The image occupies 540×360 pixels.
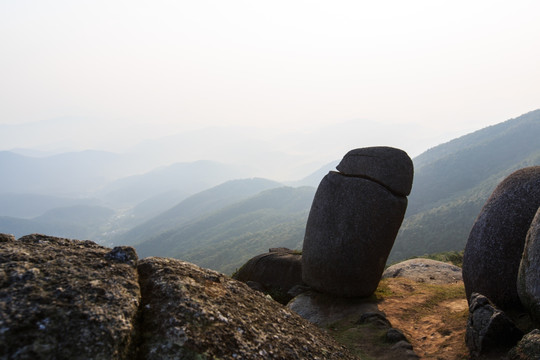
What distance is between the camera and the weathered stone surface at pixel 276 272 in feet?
72.3

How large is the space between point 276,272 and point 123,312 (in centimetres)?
1985

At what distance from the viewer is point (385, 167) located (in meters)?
18.5

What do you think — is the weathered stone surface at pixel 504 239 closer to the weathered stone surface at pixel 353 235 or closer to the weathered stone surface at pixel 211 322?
the weathered stone surface at pixel 353 235

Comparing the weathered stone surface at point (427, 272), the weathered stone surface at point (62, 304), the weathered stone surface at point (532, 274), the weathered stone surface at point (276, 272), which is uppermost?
the weathered stone surface at point (62, 304)

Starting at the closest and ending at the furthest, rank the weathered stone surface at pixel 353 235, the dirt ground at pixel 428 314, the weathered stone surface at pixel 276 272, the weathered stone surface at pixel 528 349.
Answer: the weathered stone surface at pixel 528 349
the dirt ground at pixel 428 314
the weathered stone surface at pixel 353 235
the weathered stone surface at pixel 276 272

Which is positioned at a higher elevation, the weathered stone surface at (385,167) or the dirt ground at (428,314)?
the weathered stone surface at (385,167)

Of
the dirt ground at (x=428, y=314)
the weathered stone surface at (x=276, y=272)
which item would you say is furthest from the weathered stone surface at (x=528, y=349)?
the weathered stone surface at (x=276, y=272)

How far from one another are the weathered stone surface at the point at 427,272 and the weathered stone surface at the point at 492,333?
12706 mm

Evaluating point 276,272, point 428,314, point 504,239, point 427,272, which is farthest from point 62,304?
point 427,272

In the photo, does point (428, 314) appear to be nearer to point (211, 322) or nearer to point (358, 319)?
point (358, 319)

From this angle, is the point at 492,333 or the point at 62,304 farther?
the point at 492,333

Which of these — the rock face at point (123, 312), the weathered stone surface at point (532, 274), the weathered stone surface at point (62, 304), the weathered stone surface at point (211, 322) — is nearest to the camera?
the weathered stone surface at point (62, 304)

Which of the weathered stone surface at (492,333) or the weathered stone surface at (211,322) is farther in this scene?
the weathered stone surface at (492,333)

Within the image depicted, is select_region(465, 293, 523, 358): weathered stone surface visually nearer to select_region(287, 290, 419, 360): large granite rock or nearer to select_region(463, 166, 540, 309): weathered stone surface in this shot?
select_region(463, 166, 540, 309): weathered stone surface
